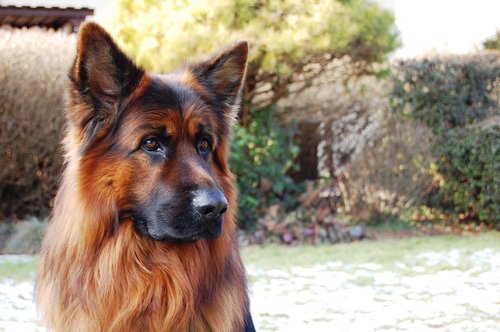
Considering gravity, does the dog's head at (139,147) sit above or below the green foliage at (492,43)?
below

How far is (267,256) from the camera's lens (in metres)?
10.7

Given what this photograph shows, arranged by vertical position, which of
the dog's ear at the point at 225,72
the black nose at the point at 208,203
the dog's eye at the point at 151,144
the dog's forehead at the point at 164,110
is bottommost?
the black nose at the point at 208,203

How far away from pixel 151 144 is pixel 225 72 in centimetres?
73

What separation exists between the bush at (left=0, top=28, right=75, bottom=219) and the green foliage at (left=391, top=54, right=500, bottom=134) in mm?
6244

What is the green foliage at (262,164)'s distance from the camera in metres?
12.4

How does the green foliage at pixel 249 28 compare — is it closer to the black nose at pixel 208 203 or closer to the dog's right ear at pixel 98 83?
the dog's right ear at pixel 98 83

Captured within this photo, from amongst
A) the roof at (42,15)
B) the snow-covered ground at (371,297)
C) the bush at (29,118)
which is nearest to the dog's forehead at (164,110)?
the snow-covered ground at (371,297)

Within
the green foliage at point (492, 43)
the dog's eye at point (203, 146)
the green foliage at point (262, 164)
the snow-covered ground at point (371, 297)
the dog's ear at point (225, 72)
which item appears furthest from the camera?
the green foliage at point (492, 43)

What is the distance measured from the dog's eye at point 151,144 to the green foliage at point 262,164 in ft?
28.3

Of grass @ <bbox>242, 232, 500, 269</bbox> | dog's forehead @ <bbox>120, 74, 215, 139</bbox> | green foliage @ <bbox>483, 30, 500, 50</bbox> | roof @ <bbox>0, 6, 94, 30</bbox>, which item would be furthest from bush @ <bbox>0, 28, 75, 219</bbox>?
green foliage @ <bbox>483, 30, 500, 50</bbox>

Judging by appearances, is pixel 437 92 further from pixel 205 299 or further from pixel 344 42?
pixel 205 299

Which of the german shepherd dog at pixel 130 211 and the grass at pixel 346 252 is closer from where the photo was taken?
the german shepherd dog at pixel 130 211

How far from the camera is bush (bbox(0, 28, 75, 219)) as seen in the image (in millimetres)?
10883

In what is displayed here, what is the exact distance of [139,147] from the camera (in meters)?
3.57
